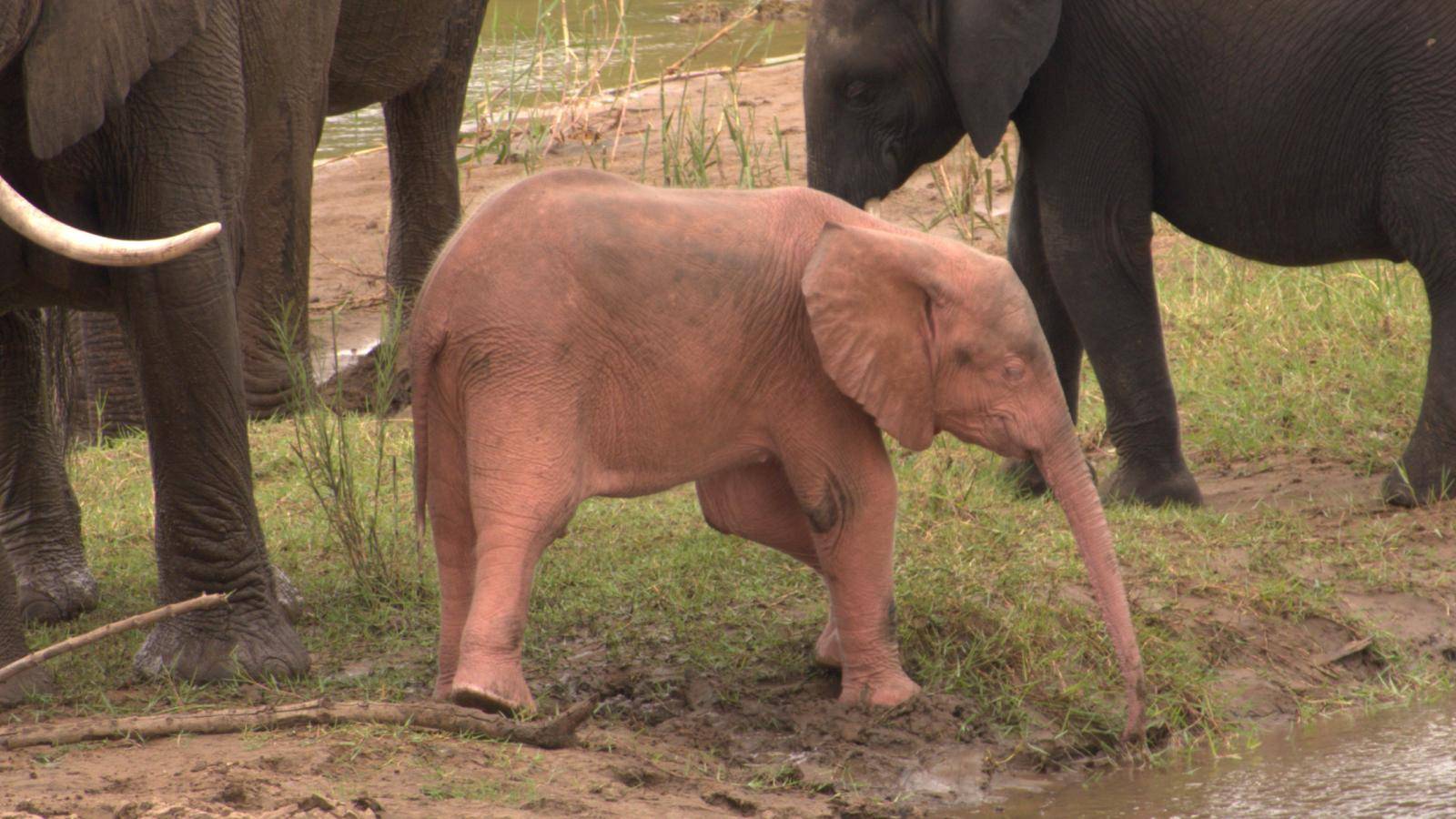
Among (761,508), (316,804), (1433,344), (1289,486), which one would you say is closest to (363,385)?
(1289,486)

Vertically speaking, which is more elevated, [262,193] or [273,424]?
[262,193]

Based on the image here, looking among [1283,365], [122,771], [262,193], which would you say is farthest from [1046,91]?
[122,771]

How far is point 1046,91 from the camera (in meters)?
5.56

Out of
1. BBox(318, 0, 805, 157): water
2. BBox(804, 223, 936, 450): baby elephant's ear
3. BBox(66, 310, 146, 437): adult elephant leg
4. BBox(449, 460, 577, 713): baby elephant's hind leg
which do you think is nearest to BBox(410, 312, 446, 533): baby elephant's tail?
BBox(449, 460, 577, 713): baby elephant's hind leg

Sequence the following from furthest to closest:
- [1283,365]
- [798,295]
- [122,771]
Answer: [1283,365] → [798,295] → [122,771]

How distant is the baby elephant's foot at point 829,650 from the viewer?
4305 millimetres

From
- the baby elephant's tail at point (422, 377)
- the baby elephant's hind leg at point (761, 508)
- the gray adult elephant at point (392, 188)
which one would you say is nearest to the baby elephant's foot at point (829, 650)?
the baby elephant's hind leg at point (761, 508)

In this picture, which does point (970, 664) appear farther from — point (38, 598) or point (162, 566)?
point (38, 598)

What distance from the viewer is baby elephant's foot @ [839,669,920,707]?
415 cm

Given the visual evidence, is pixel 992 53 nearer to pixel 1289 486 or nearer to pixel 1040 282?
pixel 1040 282

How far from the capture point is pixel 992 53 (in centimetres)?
541

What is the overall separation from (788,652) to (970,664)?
413 millimetres

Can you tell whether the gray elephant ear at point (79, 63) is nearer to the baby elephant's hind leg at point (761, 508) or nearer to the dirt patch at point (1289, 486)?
the baby elephant's hind leg at point (761, 508)

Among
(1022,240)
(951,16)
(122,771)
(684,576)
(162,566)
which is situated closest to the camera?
(122,771)
